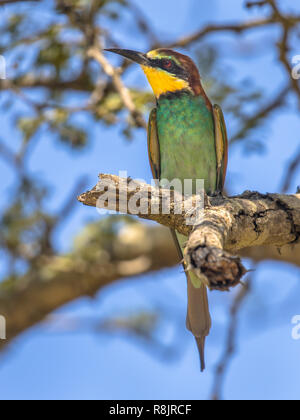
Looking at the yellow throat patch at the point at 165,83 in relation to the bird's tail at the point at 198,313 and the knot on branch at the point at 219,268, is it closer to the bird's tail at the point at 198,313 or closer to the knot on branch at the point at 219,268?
the bird's tail at the point at 198,313

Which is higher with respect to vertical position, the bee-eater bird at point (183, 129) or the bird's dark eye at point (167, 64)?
the bird's dark eye at point (167, 64)

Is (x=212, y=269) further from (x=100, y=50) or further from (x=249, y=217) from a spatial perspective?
(x=100, y=50)

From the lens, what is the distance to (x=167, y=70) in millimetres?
4172

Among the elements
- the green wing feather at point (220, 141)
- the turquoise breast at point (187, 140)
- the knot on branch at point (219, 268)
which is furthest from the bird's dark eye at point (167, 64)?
the knot on branch at point (219, 268)

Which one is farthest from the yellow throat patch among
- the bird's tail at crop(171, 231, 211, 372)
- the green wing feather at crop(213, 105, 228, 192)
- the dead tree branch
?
the dead tree branch

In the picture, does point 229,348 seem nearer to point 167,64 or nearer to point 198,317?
point 198,317

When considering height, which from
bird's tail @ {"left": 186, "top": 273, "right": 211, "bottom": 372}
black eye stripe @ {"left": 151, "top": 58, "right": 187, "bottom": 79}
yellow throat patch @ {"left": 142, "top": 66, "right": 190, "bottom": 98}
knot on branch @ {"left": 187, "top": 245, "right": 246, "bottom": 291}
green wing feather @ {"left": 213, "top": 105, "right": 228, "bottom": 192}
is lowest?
knot on branch @ {"left": 187, "top": 245, "right": 246, "bottom": 291}

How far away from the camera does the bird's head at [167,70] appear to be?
13.6ft

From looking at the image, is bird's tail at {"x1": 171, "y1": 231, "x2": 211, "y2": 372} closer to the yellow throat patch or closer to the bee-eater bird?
the bee-eater bird

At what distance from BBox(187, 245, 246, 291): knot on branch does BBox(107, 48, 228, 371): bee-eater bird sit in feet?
6.62

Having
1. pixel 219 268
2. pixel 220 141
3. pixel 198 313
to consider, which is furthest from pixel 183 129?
pixel 219 268

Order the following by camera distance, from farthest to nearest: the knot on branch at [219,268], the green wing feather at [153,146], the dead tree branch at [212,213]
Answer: the green wing feather at [153,146] → the dead tree branch at [212,213] → the knot on branch at [219,268]

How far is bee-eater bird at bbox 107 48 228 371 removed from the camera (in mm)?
3967
